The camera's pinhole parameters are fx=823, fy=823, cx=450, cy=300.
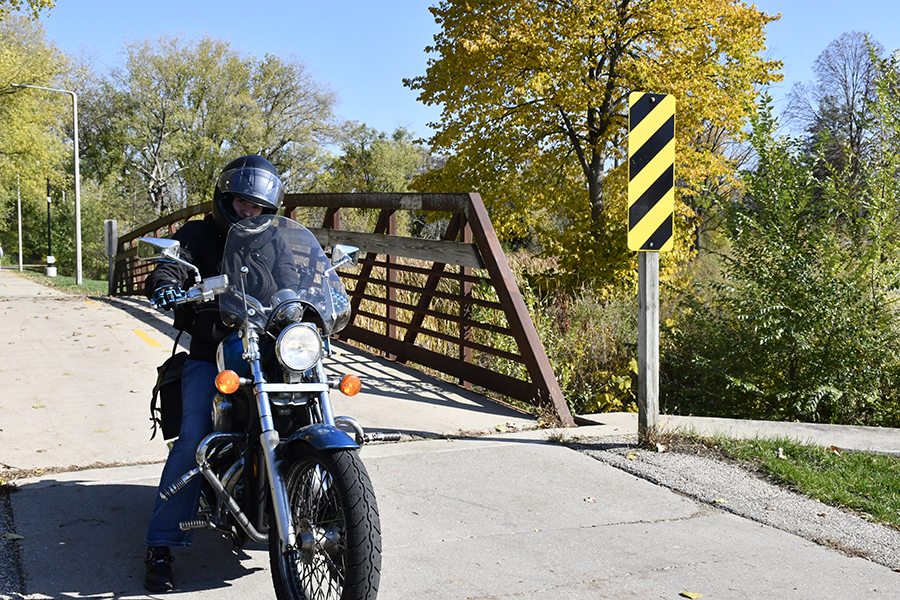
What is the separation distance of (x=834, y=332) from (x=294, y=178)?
46.5 m

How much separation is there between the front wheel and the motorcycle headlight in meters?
0.32

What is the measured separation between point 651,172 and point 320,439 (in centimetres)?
350

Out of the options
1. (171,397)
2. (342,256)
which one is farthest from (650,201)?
(171,397)

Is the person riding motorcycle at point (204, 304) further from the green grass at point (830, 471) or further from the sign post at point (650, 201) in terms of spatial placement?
the green grass at point (830, 471)

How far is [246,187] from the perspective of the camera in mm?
3484

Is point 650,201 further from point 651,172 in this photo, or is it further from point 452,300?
point 452,300


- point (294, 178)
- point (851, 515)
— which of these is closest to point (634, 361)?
point (851, 515)

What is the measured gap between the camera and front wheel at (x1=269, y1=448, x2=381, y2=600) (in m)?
2.77

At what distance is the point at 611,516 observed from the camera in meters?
4.28

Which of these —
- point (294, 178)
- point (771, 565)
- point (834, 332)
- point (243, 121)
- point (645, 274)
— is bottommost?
point (771, 565)

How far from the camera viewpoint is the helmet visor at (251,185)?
3.48 meters

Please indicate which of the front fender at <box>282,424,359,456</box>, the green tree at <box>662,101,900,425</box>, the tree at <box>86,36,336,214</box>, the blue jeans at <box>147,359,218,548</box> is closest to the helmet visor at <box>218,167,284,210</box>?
the blue jeans at <box>147,359,218,548</box>

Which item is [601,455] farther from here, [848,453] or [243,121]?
[243,121]

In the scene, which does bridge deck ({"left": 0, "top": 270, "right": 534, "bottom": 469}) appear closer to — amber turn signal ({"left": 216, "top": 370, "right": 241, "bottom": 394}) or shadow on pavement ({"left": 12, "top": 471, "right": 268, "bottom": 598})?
shadow on pavement ({"left": 12, "top": 471, "right": 268, "bottom": 598})
